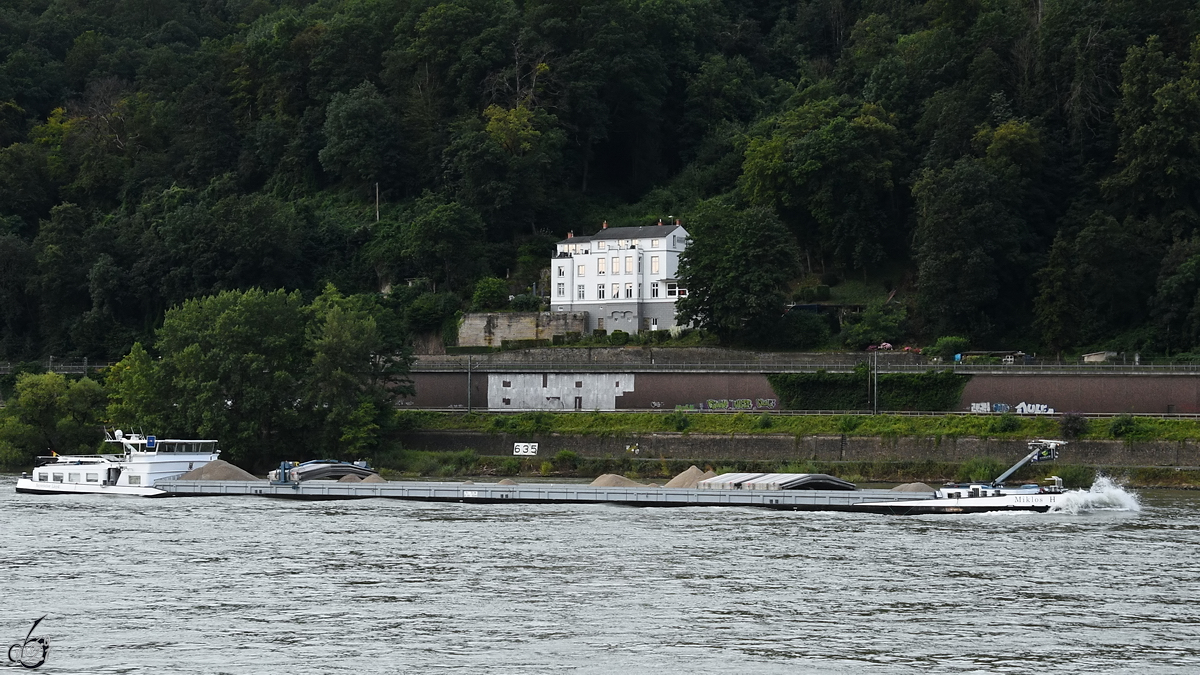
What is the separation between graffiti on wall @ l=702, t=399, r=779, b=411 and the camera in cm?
7894

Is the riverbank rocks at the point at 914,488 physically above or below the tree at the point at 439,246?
below

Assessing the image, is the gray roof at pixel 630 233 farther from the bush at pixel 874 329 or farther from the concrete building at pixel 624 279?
the bush at pixel 874 329

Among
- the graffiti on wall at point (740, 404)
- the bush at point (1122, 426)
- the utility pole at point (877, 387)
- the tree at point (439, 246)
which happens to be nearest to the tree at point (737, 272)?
the graffiti on wall at point (740, 404)

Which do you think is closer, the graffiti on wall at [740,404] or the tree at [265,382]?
the tree at [265,382]

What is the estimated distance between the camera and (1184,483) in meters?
64.3

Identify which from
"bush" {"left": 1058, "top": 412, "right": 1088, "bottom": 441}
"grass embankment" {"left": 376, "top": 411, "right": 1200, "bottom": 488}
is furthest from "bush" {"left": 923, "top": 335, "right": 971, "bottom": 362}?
"bush" {"left": 1058, "top": 412, "right": 1088, "bottom": 441}

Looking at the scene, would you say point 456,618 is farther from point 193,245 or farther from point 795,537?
point 193,245

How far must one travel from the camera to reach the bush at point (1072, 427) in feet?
225

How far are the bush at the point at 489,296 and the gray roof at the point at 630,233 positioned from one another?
5381mm

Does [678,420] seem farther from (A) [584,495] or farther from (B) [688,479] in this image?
(A) [584,495]

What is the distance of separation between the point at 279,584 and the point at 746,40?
91.7 metres

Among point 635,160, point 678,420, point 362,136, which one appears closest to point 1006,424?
point 678,420

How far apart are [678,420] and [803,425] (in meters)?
6.26

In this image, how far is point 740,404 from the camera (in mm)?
79438
